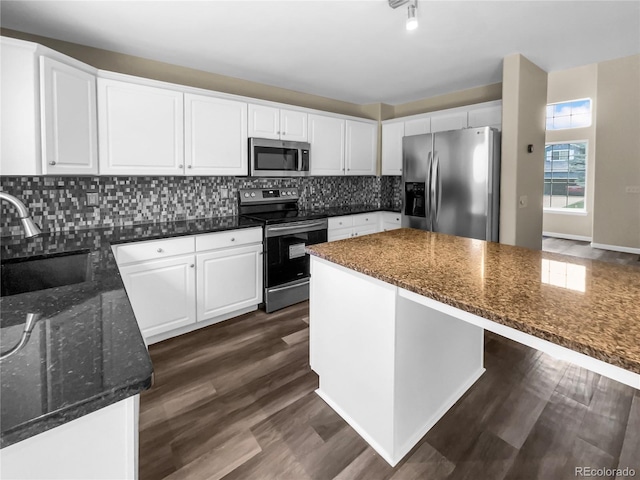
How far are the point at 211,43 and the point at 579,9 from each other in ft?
8.67

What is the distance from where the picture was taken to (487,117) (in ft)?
12.3

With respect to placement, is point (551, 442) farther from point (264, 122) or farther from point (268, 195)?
point (264, 122)

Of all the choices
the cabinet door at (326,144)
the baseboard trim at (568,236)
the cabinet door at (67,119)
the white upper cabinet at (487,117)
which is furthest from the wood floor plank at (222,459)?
the baseboard trim at (568,236)

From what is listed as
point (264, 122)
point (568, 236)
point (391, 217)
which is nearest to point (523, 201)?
point (391, 217)

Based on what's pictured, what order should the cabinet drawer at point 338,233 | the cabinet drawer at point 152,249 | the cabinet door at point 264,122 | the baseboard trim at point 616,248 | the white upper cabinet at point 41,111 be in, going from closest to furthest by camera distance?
the white upper cabinet at point 41,111 < the cabinet drawer at point 152,249 < the cabinet door at point 264,122 < the cabinet drawer at point 338,233 < the baseboard trim at point 616,248

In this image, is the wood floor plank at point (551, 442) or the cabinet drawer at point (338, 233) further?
the cabinet drawer at point (338, 233)

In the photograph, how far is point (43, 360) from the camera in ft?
2.48

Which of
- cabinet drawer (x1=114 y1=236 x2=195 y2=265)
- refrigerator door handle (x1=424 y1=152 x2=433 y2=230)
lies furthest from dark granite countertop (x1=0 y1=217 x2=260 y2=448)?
refrigerator door handle (x1=424 y1=152 x2=433 y2=230)

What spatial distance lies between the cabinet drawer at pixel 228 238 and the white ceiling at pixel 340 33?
1.55 meters

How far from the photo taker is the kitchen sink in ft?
6.01

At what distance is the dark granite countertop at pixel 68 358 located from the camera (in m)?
0.60

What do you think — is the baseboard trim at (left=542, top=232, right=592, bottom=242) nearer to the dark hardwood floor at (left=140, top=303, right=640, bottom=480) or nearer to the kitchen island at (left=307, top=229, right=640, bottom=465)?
the dark hardwood floor at (left=140, top=303, right=640, bottom=480)

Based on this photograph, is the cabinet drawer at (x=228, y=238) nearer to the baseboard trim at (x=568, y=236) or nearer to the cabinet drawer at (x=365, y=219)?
the cabinet drawer at (x=365, y=219)

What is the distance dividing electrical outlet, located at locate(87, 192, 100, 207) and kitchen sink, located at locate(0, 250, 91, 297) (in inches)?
35.6
